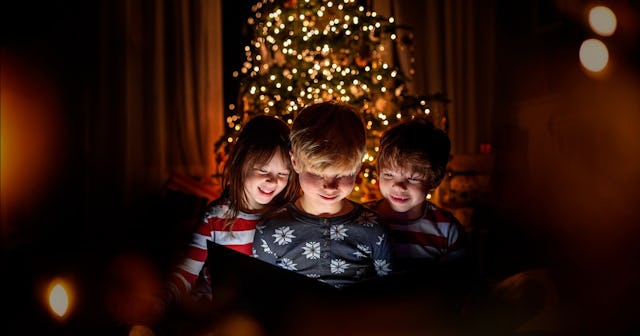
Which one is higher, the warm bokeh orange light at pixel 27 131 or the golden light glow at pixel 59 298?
the warm bokeh orange light at pixel 27 131

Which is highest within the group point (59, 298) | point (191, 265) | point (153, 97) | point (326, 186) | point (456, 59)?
point (456, 59)

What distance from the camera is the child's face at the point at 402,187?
1.30 metres

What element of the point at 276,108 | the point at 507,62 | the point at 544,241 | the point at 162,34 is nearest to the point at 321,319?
the point at 276,108

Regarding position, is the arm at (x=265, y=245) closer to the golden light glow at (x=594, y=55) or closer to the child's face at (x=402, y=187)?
the child's face at (x=402, y=187)

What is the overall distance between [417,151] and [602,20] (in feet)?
10.8

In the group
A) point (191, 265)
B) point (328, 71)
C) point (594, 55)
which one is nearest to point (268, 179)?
point (191, 265)

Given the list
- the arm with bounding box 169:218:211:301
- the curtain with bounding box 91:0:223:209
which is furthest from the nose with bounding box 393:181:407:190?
the curtain with bounding box 91:0:223:209

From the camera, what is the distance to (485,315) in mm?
1140

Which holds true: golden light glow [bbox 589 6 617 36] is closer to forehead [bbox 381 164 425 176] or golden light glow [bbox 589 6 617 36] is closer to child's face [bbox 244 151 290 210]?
forehead [bbox 381 164 425 176]

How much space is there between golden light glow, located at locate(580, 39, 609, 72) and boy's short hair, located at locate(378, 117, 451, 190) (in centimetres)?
311

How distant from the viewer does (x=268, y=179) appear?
4.34 ft

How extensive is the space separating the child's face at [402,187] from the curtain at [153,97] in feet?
8.19

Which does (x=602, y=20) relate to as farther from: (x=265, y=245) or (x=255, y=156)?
(x=265, y=245)

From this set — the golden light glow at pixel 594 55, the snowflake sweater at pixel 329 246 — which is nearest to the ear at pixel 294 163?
the snowflake sweater at pixel 329 246
